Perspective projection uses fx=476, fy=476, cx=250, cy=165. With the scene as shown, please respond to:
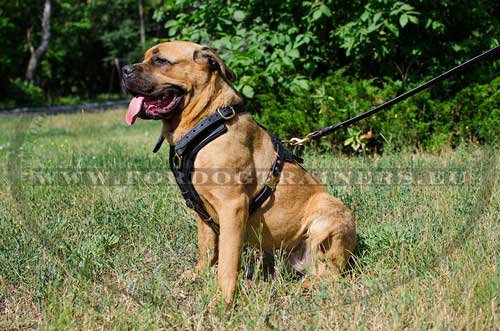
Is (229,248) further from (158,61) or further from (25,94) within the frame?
(25,94)

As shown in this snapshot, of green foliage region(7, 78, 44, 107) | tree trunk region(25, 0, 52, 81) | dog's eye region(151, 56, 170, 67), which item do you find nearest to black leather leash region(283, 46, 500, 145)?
dog's eye region(151, 56, 170, 67)

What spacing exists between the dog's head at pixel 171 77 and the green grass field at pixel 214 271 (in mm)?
1123

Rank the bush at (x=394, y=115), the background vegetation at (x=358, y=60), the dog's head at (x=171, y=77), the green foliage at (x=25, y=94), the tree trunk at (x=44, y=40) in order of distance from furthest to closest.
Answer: the green foliage at (x=25, y=94), the tree trunk at (x=44, y=40), the bush at (x=394, y=115), the background vegetation at (x=358, y=60), the dog's head at (x=171, y=77)

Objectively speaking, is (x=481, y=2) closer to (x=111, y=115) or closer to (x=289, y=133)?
(x=289, y=133)

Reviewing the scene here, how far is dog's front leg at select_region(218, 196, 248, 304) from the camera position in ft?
9.59

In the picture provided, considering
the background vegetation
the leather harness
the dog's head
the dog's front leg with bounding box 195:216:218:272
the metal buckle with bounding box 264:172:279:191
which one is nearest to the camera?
the leather harness

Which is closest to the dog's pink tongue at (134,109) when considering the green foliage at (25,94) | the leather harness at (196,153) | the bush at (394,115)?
the leather harness at (196,153)

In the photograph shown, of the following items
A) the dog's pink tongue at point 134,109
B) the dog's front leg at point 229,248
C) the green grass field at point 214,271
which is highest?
the dog's pink tongue at point 134,109

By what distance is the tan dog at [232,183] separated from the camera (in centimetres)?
301

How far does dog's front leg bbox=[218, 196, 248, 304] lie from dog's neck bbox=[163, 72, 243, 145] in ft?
2.10

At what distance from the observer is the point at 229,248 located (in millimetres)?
2918

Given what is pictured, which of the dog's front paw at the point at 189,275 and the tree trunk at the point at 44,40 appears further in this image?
the tree trunk at the point at 44,40

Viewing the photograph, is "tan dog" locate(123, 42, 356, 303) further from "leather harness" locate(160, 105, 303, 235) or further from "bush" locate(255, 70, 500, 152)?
"bush" locate(255, 70, 500, 152)

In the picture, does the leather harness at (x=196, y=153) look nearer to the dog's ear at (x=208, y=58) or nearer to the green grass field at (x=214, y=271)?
the dog's ear at (x=208, y=58)
